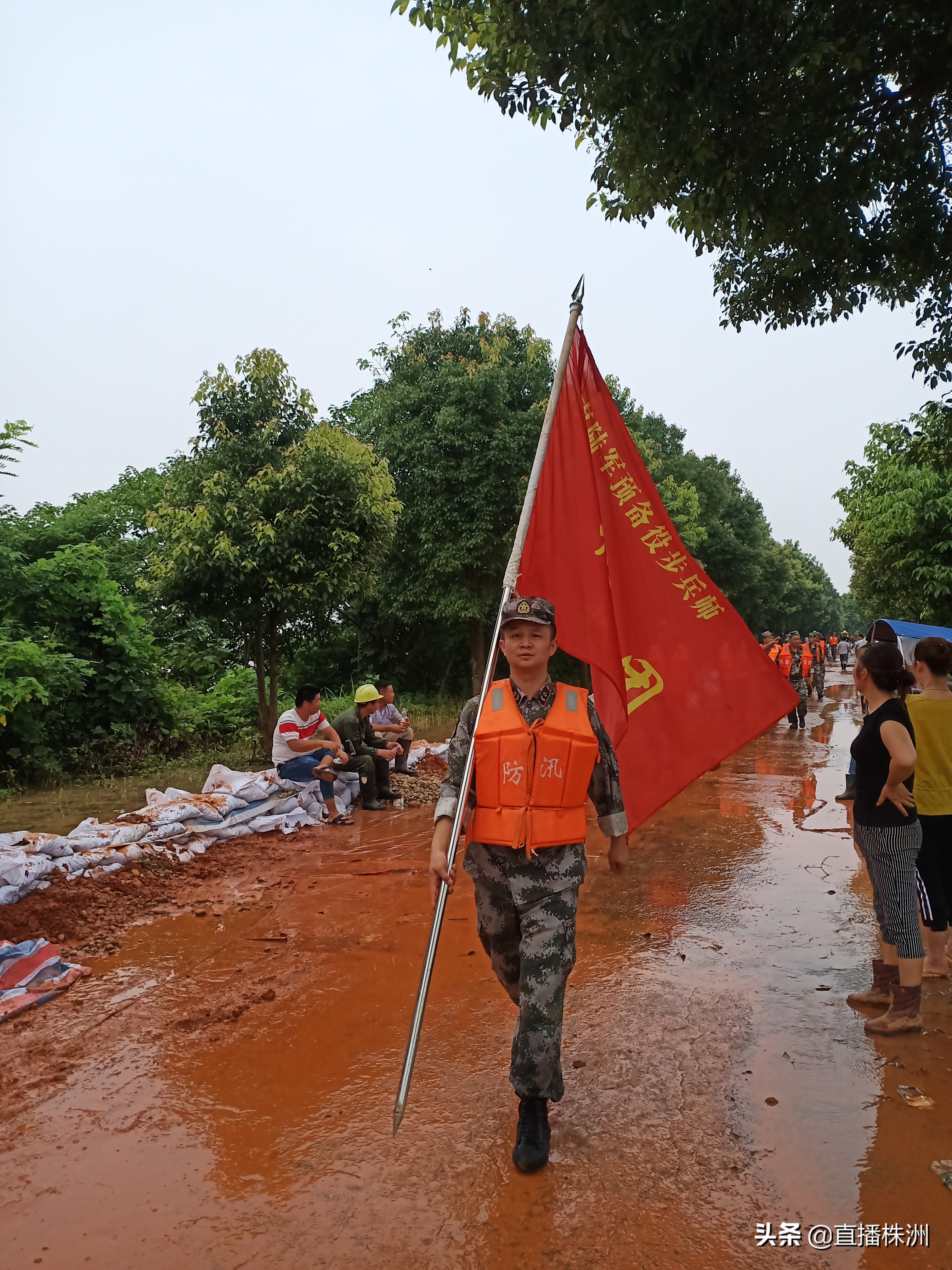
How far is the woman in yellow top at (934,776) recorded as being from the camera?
173 inches

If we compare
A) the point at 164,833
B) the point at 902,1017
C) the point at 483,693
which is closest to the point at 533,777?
the point at 483,693

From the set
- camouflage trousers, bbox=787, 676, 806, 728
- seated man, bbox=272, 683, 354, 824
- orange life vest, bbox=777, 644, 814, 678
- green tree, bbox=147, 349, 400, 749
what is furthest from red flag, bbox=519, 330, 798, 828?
camouflage trousers, bbox=787, 676, 806, 728

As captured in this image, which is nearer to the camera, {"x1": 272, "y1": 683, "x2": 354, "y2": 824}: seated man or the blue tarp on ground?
the blue tarp on ground

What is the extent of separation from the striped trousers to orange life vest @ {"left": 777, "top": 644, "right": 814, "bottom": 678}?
12.7 m

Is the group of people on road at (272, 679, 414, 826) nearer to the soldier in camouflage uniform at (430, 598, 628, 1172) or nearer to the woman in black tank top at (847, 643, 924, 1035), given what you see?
the soldier in camouflage uniform at (430, 598, 628, 1172)

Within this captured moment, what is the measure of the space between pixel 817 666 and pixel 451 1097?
24198mm

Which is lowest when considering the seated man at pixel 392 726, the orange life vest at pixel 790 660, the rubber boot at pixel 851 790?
the seated man at pixel 392 726

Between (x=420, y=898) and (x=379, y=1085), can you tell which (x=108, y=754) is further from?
(x=379, y=1085)

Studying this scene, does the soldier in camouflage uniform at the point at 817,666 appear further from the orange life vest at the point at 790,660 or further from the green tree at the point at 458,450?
the green tree at the point at 458,450

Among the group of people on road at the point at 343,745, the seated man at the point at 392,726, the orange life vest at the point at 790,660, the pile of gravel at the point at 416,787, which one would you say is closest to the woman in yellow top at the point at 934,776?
the group of people on road at the point at 343,745

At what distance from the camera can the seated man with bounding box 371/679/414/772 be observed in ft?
34.6

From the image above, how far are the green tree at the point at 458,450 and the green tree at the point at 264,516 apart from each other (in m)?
7.69

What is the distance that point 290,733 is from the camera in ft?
28.7

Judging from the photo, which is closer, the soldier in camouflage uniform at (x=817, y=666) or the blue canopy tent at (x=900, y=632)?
the blue canopy tent at (x=900, y=632)
